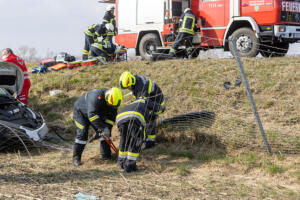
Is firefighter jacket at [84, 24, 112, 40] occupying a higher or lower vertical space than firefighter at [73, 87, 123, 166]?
higher

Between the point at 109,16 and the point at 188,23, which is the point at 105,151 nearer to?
the point at 188,23

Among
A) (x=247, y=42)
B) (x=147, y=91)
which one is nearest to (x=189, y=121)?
(x=147, y=91)

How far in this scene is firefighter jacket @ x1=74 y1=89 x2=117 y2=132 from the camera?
6180 mm

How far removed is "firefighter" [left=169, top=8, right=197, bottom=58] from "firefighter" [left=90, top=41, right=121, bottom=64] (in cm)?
203

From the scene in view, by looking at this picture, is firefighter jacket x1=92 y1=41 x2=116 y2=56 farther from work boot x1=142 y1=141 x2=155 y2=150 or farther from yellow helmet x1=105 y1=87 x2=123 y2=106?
yellow helmet x1=105 y1=87 x2=123 y2=106

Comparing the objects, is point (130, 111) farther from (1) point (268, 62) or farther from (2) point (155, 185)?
(1) point (268, 62)

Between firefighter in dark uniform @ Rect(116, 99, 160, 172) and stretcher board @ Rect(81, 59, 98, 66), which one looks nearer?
firefighter in dark uniform @ Rect(116, 99, 160, 172)

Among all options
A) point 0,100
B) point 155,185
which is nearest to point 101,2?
point 0,100

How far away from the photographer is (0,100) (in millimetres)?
7340

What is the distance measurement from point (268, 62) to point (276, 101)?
1.65 meters

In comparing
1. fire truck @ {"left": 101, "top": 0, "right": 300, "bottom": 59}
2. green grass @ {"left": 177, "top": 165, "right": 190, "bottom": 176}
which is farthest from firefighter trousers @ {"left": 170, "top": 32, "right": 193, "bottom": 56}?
green grass @ {"left": 177, "top": 165, "right": 190, "bottom": 176}

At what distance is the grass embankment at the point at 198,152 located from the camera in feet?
16.5

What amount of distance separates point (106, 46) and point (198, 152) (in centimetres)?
586

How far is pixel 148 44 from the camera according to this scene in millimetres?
12406
